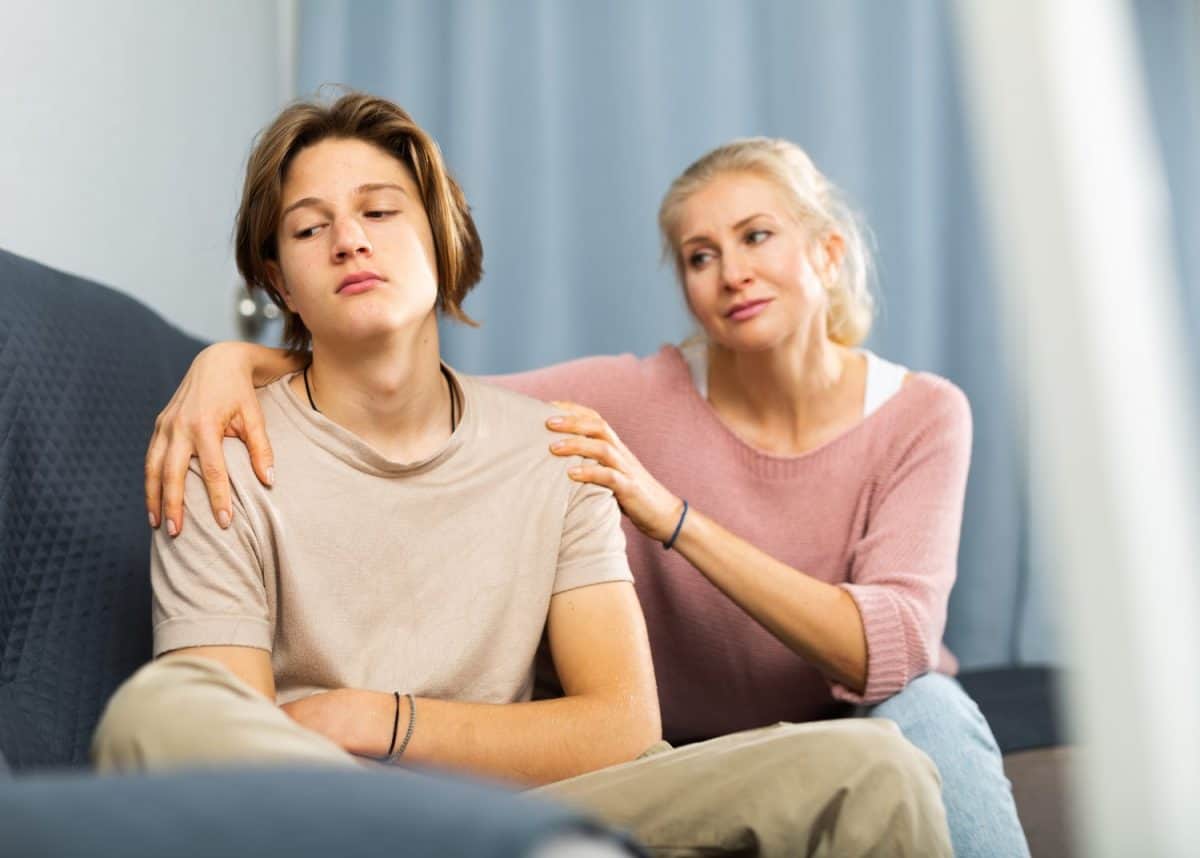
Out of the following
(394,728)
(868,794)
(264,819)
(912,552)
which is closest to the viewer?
(264,819)

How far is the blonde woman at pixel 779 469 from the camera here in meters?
1.58

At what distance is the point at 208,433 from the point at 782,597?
0.71 metres

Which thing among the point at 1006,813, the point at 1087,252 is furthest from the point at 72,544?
the point at 1087,252

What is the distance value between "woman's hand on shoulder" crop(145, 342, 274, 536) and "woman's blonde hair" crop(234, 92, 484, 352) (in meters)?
0.14

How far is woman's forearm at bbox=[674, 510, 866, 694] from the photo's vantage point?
156 centimetres

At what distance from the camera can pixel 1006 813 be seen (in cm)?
141

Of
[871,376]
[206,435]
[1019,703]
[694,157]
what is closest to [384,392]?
[206,435]

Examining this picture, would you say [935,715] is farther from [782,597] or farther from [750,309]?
[750,309]

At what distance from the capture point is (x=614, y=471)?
1487 mm

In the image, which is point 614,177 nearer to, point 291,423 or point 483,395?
point 483,395

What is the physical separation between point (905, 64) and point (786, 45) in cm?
25

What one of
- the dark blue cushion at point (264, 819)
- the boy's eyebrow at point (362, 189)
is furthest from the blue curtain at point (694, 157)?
the dark blue cushion at point (264, 819)

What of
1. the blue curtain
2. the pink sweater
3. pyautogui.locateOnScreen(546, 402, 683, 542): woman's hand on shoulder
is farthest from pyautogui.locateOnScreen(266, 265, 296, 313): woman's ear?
the blue curtain

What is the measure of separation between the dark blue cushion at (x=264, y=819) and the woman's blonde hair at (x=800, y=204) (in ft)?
4.85
